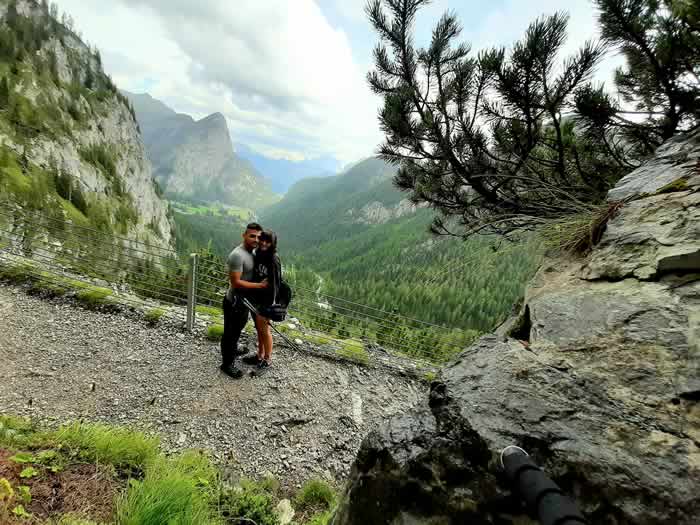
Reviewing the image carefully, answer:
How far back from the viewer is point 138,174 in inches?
3504

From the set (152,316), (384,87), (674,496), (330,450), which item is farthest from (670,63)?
(152,316)

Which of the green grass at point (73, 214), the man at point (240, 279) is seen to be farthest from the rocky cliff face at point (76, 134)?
the man at point (240, 279)

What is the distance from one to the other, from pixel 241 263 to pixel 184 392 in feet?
7.55

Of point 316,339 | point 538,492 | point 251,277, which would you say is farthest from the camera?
point 316,339

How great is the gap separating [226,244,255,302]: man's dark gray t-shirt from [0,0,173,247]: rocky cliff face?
1814 inches

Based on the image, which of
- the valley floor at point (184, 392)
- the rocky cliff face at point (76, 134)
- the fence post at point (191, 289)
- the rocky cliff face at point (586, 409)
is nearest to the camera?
the rocky cliff face at point (586, 409)

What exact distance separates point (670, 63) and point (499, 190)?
1749 millimetres

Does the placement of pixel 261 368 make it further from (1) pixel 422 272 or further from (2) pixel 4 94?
(2) pixel 4 94

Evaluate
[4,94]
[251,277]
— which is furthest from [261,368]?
[4,94]

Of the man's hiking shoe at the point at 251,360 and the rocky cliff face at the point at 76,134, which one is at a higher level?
the rocky cliff face at the point at 76,134

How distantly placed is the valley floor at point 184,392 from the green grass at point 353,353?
365 millimetres

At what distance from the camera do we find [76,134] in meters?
67.5

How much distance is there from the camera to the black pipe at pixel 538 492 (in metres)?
1.00

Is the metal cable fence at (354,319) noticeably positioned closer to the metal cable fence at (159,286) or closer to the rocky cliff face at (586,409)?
the metal cable fence at (159,286)
